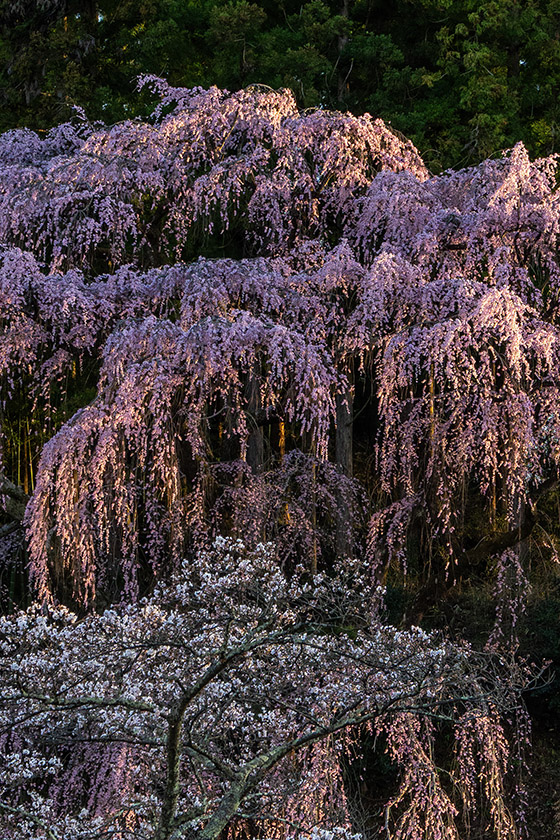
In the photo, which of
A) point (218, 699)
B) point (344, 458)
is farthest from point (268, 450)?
point (218, 699)

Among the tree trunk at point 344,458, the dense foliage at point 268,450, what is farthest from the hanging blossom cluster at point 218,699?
the tree trunk at point 344,458

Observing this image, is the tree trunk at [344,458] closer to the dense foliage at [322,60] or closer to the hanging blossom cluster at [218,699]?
the hanging blossom cluster at [218,699]

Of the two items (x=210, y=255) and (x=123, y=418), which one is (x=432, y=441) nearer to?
(x=123, y=418)

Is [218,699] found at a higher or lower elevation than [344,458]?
lower

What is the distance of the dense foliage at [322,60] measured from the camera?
42.9ft

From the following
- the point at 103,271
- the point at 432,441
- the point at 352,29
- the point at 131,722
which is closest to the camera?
the point at 131,722

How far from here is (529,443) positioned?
698cm

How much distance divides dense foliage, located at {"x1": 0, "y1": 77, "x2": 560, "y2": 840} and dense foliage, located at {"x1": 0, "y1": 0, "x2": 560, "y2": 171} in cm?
365

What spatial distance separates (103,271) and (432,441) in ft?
12.8

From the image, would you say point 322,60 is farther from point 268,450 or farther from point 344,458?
point 268,450

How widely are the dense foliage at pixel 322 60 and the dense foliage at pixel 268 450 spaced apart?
3.65 meters

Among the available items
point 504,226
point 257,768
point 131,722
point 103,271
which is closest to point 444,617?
point 504,226

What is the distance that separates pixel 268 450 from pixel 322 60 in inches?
256

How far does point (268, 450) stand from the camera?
343 inches
